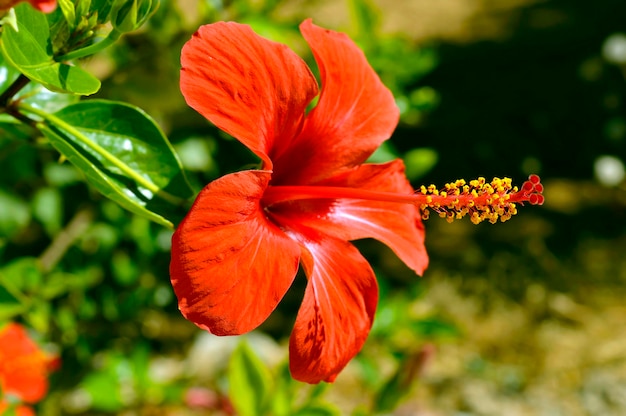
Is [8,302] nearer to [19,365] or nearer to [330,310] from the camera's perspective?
[19,365]

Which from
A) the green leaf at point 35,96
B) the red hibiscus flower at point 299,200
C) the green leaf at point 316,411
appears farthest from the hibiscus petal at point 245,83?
the green leaf at point 316,411

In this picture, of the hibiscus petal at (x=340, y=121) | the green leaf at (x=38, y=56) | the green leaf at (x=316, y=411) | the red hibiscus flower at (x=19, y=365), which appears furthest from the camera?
the red hibiscus flower at (x=19, y=365)

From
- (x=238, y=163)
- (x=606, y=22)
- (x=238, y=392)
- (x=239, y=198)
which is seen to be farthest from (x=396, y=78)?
(x=606, y=22)

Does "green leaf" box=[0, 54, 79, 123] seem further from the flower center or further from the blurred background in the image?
the flower center

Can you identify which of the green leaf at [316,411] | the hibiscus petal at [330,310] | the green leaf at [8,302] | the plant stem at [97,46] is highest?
the plant stem at [97,46]

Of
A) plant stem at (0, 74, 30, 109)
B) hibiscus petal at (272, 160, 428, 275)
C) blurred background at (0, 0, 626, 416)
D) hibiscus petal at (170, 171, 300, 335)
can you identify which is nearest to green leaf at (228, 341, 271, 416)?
blurred background at (0, 0, 626, 416)

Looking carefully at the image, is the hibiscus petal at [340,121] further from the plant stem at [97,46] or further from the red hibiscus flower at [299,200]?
the plant stem at [97,46]
